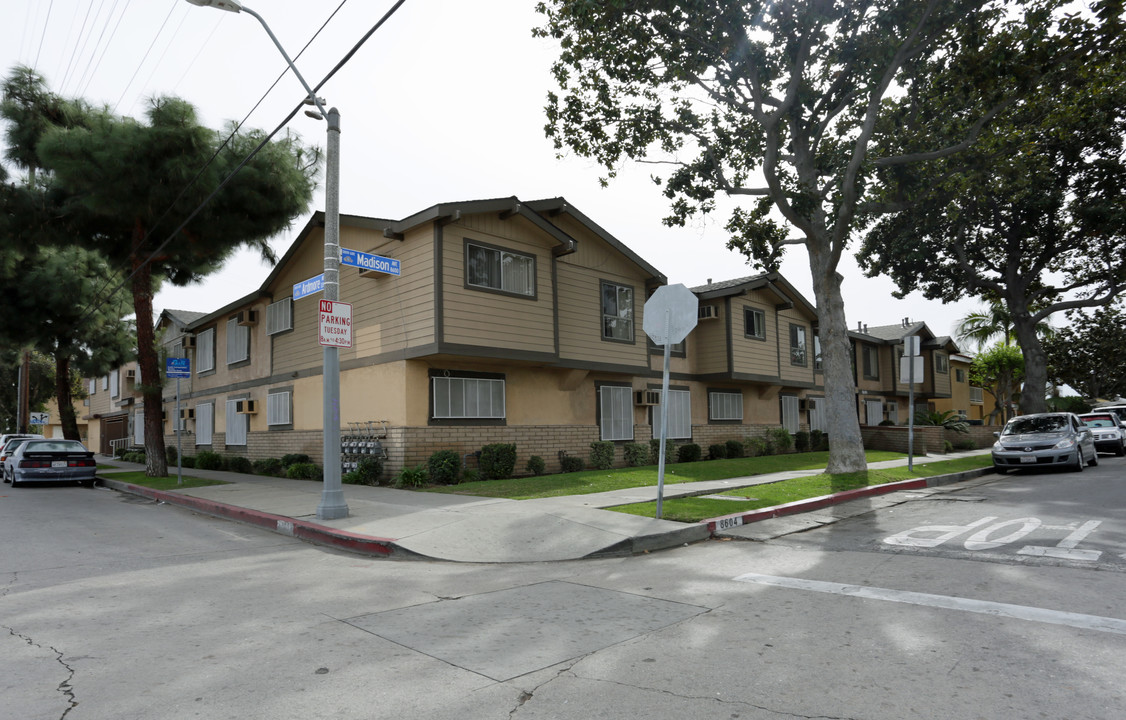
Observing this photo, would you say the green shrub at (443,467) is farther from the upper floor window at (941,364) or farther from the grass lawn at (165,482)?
the upper floor window at (941,364)

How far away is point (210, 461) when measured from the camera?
82.3 feet

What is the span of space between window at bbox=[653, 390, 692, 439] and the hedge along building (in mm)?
74

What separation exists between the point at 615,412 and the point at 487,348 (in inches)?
251

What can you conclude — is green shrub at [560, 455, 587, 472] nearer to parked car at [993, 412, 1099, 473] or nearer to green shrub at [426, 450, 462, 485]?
green shrub at [426, 450, 462, 485]

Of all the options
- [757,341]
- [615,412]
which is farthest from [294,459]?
[757,341]

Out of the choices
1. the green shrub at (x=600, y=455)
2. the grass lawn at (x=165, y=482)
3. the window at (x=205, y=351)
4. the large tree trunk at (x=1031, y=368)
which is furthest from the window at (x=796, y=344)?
the window at (x=205, y=351)

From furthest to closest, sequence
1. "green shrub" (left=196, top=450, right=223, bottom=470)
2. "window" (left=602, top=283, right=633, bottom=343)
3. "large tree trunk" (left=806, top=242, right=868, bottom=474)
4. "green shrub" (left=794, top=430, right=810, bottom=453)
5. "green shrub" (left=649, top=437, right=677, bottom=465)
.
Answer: "green shrub" (left=794, top=430, right=810, bottom=453), "green shrub" (left=196, top=450, right=223, bottom=470), "green shrub" (left=649, top=437, right=677, bottom=465), "window" (left=602, top=283, right=633, bottom=343), "large tree trunk" (left=806, top=242, right=868, bottom=474)

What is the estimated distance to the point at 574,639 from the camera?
5145 millimetres

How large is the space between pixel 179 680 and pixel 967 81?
58.1 ft

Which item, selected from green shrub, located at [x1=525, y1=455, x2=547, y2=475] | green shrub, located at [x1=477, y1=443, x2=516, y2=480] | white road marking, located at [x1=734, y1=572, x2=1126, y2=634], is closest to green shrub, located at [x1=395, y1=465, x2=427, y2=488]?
green shrub, located at [x1=477, y1=443, x2=516, y2=480]

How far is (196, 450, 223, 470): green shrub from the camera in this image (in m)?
24.9

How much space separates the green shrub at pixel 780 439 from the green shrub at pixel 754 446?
104cm

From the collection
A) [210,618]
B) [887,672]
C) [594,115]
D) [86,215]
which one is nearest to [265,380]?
[86,215]

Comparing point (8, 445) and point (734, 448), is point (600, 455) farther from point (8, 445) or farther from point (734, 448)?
point (8, 445)
